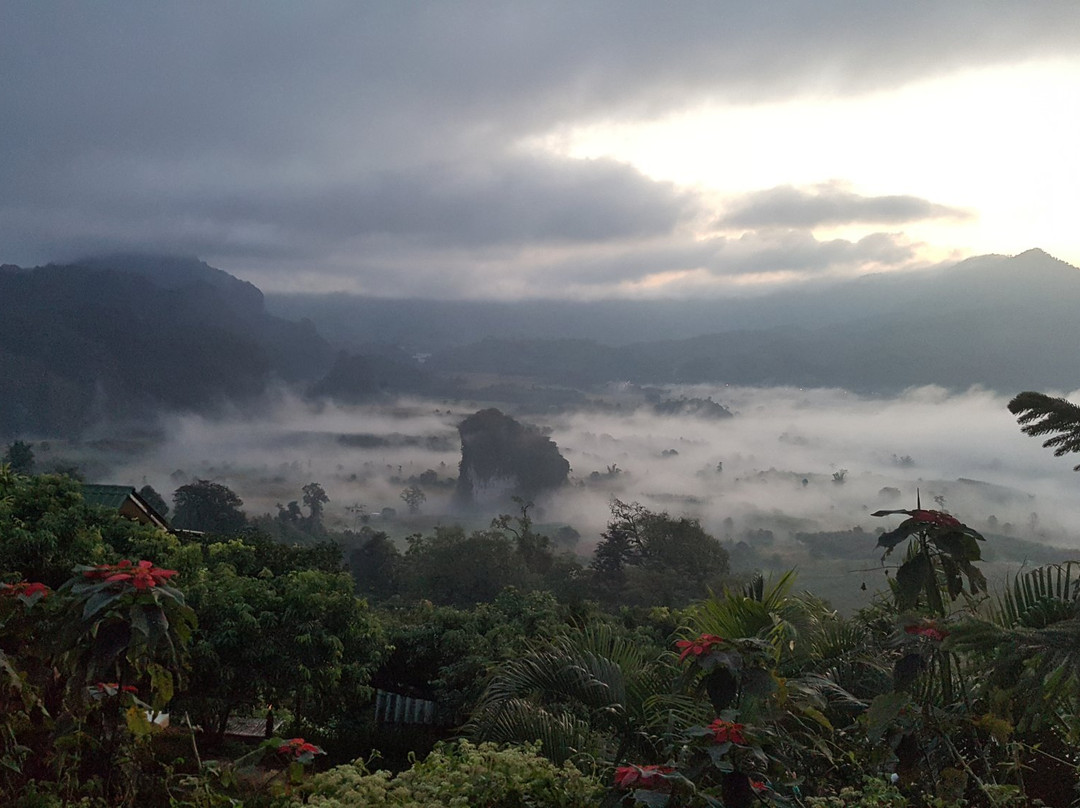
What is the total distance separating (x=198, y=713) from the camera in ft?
34.3

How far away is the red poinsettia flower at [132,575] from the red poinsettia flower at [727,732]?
277 centimetres

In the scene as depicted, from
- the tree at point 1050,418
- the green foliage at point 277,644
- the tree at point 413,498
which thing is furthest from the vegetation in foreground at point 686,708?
the tree at point 413,498

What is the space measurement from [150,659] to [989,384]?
152159mm

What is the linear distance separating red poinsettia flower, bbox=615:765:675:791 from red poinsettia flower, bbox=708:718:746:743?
23cm

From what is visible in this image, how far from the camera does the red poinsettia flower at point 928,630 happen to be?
3670 millimetres

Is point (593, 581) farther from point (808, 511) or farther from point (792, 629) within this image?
point (808, 511)

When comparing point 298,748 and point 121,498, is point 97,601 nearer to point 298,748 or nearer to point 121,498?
point 298,748

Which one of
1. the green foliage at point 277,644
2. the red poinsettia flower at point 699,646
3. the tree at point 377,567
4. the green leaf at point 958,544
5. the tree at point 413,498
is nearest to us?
the red poinsettia flower at point 699,646

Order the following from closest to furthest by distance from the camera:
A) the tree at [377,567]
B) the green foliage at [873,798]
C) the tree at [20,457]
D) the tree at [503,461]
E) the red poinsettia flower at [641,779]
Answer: the red poinsettia flower at [641,779], the green foliage at [873,798], the tree at [20,457], the tree at [377,567], the tree at [503,461]

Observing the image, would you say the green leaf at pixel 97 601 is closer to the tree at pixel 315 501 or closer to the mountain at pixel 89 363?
the tree at pixel 315 501

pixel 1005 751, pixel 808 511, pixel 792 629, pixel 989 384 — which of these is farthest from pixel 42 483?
pixel 989 384

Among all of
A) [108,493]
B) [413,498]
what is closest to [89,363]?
[413,498]

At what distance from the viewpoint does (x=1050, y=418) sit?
381 cm

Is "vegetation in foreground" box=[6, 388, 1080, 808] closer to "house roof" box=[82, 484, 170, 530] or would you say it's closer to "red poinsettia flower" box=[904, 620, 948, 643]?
"red poinsettia flower" box=[904, 620, 948, 643]
